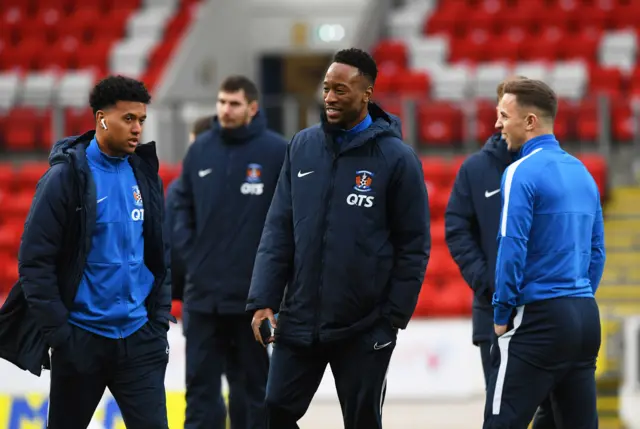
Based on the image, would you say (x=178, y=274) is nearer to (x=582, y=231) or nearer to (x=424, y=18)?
(x=582, y=231)

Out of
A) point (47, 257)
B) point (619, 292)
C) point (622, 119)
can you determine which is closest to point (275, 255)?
point (47, 257)

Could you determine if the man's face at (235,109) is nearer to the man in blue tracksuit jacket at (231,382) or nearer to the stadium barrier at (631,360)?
the man in blue tracksuit jacket at (231,382)

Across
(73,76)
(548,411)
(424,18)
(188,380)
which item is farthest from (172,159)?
(548,411)

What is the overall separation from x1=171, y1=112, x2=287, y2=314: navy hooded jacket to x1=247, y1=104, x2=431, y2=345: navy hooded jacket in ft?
4.98

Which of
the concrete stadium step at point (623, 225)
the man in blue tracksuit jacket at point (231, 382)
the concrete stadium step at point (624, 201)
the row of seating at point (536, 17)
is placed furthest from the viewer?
the row of seating at point (536, 17)

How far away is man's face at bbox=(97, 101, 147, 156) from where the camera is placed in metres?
5.24

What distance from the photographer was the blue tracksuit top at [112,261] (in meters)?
5.20

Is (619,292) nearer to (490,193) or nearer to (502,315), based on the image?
(490,193)

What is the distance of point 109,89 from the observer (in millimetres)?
5266

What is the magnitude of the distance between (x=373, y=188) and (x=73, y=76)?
11697 mm

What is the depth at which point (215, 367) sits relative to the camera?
6906mm

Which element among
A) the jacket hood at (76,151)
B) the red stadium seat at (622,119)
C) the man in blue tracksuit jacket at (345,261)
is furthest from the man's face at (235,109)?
the red stadium seat at (622,119)

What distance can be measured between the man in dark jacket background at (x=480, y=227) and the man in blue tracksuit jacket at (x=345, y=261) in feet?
3.49

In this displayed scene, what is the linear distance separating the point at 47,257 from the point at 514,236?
6.30 feet
